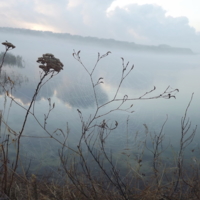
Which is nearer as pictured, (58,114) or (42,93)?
(58,114)

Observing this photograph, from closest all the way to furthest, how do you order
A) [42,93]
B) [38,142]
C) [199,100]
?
[38,142]
[42,93]
[199,100]

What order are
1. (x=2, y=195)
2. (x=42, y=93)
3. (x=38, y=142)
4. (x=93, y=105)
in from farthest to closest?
(x=42, y=93) → (x=93, y=105) → (x=38, y=142) → (x=2, y=195)

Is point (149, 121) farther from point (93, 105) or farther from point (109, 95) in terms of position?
point (109, 95)

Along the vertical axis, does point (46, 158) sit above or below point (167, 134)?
below

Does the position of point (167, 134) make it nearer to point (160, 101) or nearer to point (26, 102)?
point (160, 101)

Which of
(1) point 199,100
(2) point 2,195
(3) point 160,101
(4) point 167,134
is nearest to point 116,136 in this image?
(4) point 167,134

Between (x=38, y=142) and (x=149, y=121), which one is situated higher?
(x=149, y=121)

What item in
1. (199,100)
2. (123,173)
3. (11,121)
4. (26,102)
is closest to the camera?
(123,173)

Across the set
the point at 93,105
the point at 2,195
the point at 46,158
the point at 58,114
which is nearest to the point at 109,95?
the point at 93,105

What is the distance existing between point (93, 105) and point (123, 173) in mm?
4779

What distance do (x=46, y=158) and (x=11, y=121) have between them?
97.6 inches

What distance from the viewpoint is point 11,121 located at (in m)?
6.09

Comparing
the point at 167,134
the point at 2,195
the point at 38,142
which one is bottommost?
the point at 38,142

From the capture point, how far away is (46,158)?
4.26 m
